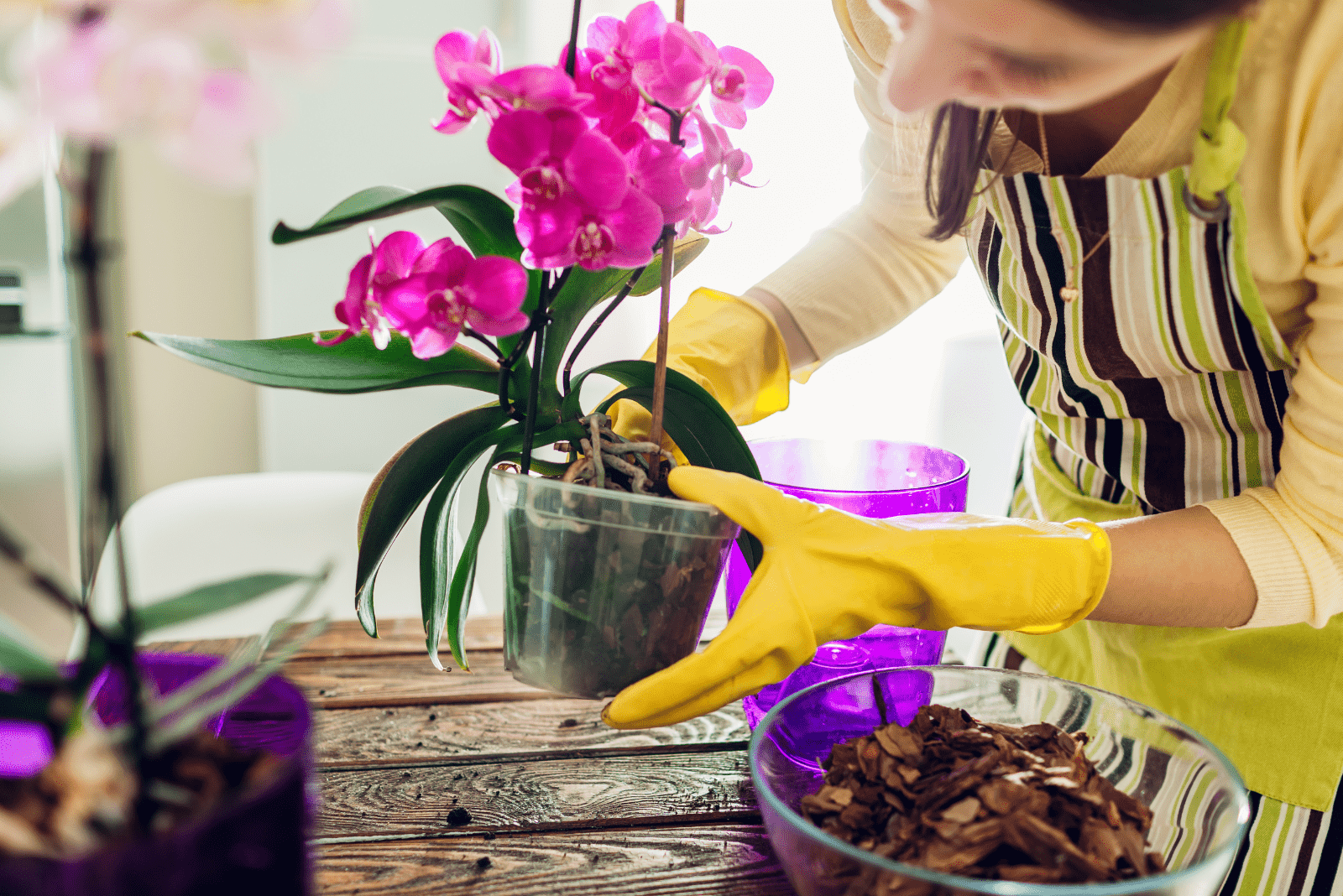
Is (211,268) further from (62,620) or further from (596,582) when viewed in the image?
(596,582)

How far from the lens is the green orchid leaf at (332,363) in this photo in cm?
49

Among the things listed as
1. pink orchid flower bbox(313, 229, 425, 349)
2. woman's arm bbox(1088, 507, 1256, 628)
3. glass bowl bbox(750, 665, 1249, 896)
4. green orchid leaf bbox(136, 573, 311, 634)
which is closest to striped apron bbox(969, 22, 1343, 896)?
woman's arm bbox(1088, 507, 1256, 628)

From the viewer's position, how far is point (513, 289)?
46cm

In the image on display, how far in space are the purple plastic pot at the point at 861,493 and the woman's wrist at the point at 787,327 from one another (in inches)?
6.1

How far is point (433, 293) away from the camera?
454 mm

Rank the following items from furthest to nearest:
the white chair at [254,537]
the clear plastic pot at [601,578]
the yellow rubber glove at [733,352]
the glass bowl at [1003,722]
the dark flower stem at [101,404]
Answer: the white chair at [254,537] → the yellow rubber glove at [733,352] → the clear plastic pot at [601,578] → the glass bowl at [1003,722] → the dark flower stem at [101,404]

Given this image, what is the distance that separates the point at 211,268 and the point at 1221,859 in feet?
6.61

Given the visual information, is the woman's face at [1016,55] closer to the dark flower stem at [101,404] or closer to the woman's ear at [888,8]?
the woman's ear at [888,8]

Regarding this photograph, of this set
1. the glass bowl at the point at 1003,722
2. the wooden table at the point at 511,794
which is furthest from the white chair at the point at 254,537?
the glass bowl at the point at 1003,722

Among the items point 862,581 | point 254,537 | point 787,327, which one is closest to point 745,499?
point 862,581

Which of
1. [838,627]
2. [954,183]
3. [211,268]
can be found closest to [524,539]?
[838,627]

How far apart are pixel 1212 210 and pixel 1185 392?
0.17 m

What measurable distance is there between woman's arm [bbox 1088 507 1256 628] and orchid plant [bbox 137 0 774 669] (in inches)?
10.0

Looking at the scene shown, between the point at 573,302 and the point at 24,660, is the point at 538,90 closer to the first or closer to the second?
the point at 573,302
